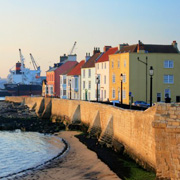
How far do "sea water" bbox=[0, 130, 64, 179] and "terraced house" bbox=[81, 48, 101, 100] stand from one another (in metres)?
26.9

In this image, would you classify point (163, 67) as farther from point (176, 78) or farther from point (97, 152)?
point (97, 152)

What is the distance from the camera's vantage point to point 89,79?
3034 inches

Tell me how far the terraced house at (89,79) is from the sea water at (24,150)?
88.2 ft

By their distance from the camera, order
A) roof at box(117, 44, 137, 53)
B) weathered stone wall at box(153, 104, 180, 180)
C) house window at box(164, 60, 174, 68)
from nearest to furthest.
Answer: weathered stone wall at box(153, 104, 180, 180) < house window at box(164, 60, 174, 68) < roof at box(117, 44, 137, 53)

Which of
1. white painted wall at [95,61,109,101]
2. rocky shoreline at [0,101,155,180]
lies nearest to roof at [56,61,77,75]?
white painted wall at [95,61,109,101]

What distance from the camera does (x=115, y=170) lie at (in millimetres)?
24406

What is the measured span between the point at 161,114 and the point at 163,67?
4190cm

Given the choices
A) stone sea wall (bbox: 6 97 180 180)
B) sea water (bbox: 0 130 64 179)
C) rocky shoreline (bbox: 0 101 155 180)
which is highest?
stone sea wall (bbox: 6 97 180 180)

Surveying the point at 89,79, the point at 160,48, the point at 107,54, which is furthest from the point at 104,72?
the point at 160,48

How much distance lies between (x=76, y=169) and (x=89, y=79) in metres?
51.1

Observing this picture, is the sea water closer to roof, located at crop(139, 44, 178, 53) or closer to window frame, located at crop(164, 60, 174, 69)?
window frame, located at crop(164, 60, 174, 69)

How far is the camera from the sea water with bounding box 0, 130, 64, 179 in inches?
1160

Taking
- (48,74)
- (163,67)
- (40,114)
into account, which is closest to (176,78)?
(163,67)

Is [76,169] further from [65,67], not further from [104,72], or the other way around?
[65,67]
